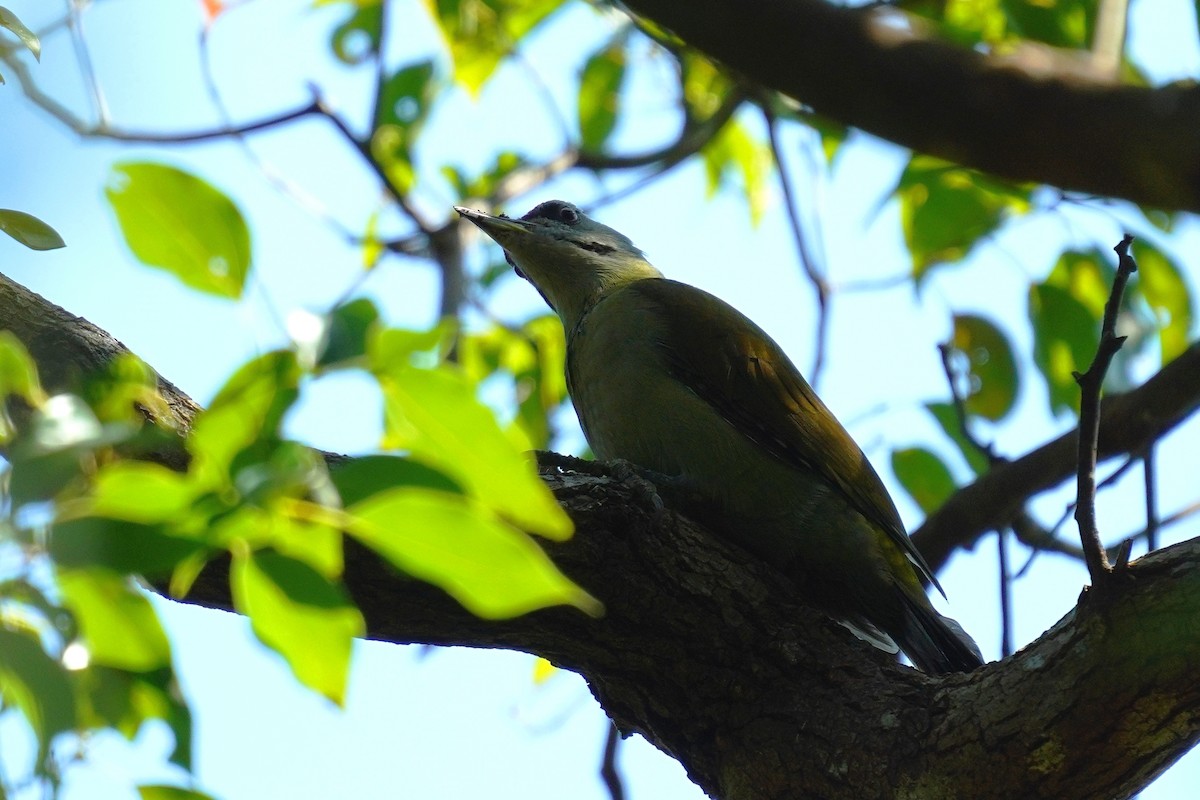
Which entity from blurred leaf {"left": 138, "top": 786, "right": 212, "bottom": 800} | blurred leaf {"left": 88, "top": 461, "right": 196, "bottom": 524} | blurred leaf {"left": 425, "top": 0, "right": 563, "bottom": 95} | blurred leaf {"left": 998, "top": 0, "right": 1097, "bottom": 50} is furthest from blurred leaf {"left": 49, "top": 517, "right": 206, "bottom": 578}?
blurred leaf {"left": 425, "top": 0, "right": 563, "bottom": 95}

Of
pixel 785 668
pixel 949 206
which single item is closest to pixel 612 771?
pixel 785 668

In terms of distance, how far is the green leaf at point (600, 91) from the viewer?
597 centimetres

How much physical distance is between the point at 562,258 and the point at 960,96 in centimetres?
327

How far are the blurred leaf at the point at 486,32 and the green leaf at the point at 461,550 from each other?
15.0ft

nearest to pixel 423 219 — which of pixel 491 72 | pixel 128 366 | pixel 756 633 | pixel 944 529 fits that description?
pixel 491 72

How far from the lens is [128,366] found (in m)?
1.60

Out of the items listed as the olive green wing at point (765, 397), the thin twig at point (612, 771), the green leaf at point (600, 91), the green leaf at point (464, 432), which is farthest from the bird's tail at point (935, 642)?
the green leaf at point (600, 91)

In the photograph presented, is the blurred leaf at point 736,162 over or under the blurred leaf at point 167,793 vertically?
over

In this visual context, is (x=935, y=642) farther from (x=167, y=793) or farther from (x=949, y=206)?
(x=167, y=793)

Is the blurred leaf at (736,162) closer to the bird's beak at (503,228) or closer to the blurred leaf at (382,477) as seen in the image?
the bird's beak at (503,228)

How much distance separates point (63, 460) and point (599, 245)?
15.2ft

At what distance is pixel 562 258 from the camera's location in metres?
5.60

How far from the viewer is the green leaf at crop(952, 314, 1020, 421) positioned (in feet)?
16.5

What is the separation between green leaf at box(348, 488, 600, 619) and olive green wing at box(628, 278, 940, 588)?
10.2ft
